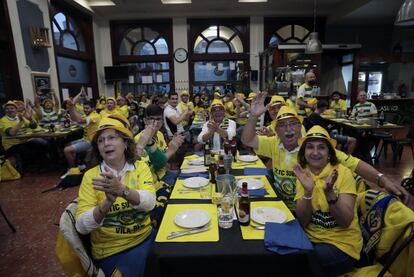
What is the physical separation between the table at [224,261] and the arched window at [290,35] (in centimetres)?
977

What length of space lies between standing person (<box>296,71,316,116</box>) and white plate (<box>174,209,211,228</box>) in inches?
203

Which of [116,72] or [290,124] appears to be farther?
[116,72]

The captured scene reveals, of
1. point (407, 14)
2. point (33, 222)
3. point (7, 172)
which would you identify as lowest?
point (33, 222)

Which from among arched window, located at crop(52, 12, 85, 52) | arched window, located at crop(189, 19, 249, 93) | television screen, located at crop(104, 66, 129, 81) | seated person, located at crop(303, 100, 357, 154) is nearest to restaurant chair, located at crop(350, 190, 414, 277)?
seated person, located at crop(303, 100, 357, 154)

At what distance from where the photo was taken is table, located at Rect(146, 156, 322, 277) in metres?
1.32

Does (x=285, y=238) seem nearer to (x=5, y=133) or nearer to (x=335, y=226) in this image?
(x=335, y=226)

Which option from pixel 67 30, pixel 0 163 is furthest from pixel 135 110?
pixel 0 163

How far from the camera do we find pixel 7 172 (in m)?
4.90

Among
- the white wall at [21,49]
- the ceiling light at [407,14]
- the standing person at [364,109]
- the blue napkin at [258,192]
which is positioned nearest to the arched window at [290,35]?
the standing person at [364,109]

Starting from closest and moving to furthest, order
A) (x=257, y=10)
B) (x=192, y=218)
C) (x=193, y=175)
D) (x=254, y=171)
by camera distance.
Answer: (x=192, y=218), (x=193, y=175), (x=254, y=171), (x=257, y=10)

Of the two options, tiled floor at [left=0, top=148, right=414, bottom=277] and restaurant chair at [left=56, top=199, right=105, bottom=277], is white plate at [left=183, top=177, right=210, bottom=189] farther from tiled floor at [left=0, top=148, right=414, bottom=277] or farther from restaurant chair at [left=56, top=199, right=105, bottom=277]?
tiled floor at [left=0, top=148, right=414, bottom=277]

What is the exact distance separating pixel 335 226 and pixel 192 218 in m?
0.90

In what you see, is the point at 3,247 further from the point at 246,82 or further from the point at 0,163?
the point at 246,82

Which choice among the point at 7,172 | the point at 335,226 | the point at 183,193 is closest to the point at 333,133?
the point at 335,226
